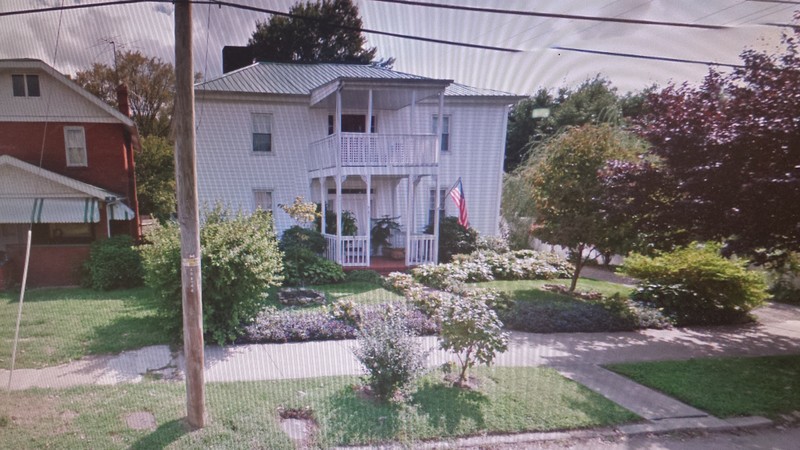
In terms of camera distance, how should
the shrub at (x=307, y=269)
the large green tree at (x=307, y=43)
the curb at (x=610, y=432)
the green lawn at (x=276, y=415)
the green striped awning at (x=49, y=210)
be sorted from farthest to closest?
the large green tree at (x=307, y=43) → the shrub at (x=307, y=269) → the green striped awning at (x=49, y=210) → the curb at (x=610, y=432) → the green lawn at (x=276, y=415)

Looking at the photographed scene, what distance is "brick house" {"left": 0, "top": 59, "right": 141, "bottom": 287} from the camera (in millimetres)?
6812

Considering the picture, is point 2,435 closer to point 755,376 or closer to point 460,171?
point 755,376

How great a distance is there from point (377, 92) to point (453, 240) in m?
4.92

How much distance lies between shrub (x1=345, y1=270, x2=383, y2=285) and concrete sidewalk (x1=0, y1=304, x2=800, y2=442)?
12.4 ft

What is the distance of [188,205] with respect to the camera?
11.5ft

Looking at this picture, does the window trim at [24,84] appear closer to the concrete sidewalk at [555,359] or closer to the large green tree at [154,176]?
the concrete sidewalk at [555,359]

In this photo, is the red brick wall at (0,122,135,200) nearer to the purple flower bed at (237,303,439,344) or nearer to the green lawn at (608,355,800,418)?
the purple flower bed at (237,303,439,344)

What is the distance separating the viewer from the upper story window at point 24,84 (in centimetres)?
660

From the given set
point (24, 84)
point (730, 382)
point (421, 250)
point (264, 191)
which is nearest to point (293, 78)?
point (264, 191)

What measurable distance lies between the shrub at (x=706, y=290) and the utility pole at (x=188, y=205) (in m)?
8.13

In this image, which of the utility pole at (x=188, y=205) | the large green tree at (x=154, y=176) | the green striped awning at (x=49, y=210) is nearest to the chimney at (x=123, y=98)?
the green striped awning at (x=49, y=210)

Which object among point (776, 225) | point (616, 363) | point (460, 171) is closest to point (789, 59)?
point (776, 225)

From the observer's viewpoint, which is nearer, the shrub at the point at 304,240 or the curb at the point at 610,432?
the curb at the point at 610,432

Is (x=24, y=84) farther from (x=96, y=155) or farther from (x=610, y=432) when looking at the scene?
(x=610, y=432)
